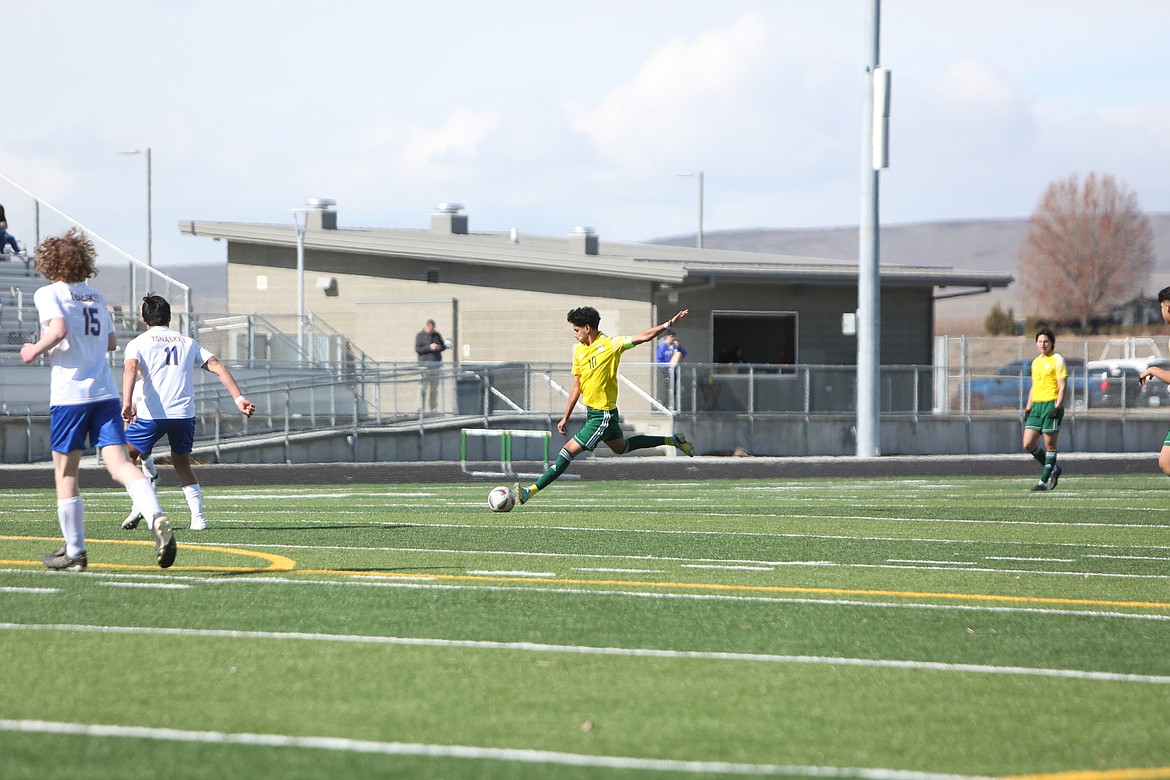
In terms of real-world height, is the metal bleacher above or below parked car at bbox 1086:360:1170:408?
above

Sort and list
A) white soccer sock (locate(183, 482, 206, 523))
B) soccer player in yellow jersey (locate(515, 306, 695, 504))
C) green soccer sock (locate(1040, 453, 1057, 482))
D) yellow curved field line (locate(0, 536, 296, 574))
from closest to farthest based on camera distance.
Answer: yellow curved field line (locate(0, 536, 296, 574)) → white soccer sock (locate(183, 482, 206, 523)) → soccer player in yellow jersey (locate(515, 306, 695, 504)) → green soccer sock (locate(1040, 453, 1057, 482))

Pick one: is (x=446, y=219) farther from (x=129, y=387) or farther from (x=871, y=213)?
(x=129, y=387)

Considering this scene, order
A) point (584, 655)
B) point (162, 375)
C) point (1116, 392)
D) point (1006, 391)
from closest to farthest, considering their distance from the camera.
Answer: point (584, 655)
point (162, 375)
point (1006, 391)
point (1116, 392)

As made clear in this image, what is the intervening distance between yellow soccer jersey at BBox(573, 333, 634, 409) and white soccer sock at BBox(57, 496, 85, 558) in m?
6.30

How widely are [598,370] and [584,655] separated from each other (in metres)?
7.96

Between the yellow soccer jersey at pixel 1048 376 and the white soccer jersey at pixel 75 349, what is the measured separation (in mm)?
12229

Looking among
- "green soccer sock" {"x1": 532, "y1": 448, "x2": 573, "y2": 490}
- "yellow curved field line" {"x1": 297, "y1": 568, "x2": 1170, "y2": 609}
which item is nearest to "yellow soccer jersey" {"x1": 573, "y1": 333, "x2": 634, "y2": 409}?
"green soccer sock" {"x1": 532, "y1": 448, "x2": 573, "y2": 490}

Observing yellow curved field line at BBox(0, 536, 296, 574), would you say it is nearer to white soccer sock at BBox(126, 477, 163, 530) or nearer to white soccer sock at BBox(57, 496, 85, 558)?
white soccer sock at BBox(57, 496, 85, 558)

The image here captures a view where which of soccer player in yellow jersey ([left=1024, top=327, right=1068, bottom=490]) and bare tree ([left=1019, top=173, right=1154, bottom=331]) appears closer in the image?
soccer player in yellow jersey ([left=1024, top=327, right=1068, bottom=490])

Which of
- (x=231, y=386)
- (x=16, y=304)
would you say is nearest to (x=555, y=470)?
(x=231, y=386)

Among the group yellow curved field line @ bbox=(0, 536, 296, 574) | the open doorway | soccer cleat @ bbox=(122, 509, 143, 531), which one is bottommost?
yellow curved field line @ bbox=(0, 536, 296, 574)

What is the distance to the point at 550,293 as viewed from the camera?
34219mm

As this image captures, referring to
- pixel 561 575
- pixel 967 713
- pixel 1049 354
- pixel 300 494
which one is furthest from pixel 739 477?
pixel 967 713

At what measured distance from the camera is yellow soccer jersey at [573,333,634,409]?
14.2 meters
